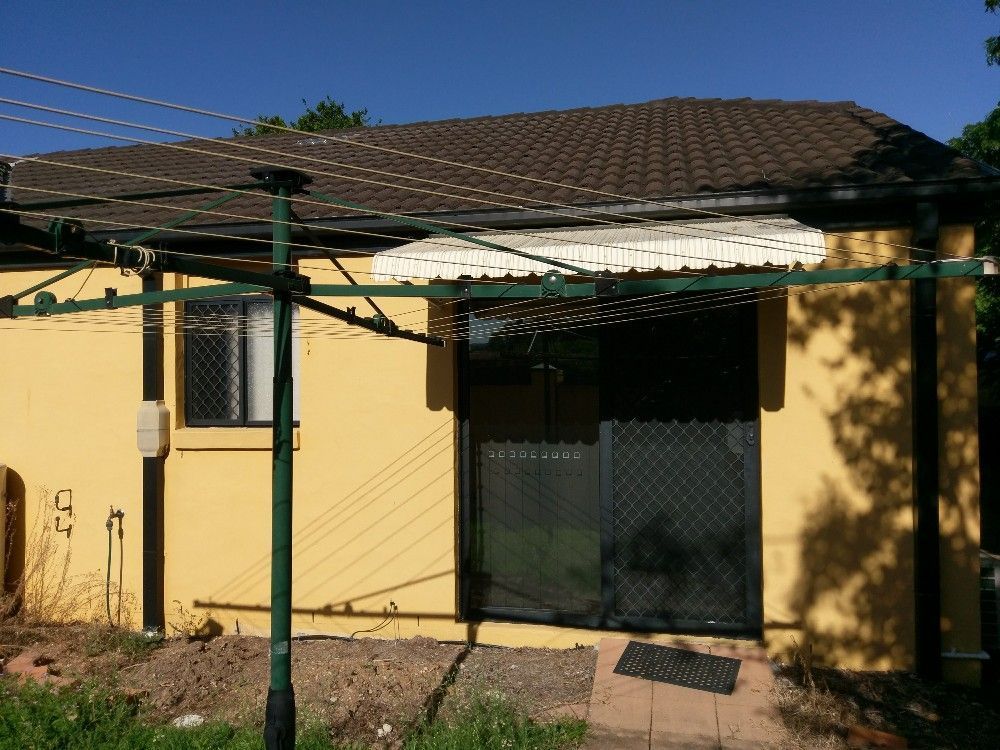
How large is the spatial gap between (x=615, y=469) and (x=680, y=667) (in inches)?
61.9

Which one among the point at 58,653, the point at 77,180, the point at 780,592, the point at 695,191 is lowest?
the point at 58,653

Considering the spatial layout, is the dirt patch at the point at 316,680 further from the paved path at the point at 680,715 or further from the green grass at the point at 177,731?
the paved path at the point at 680,715

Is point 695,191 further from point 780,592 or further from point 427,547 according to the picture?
point 427,547

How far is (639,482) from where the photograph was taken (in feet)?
20.6

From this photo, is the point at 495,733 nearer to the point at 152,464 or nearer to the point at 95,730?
the point at 95,730

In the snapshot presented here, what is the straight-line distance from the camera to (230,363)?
7.00 m

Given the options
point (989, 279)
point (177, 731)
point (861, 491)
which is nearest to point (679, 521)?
point (861, 491)

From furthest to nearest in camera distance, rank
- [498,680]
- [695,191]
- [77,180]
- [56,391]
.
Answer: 1. [77,180]
2. [56,391]
3. [695,191]
4. [498,680]

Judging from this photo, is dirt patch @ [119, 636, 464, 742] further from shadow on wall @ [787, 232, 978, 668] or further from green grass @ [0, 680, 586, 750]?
shadow on wall @ [787, 232, 978, 668]

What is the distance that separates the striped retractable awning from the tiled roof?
1.38ft

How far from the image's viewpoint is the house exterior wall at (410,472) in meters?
5.66

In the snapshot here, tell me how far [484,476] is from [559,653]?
5.07ft

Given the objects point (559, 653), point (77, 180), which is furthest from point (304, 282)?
point (77, 180)

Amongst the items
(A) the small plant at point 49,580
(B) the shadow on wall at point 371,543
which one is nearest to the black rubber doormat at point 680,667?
(B) the shadow on wall at point 371,543
